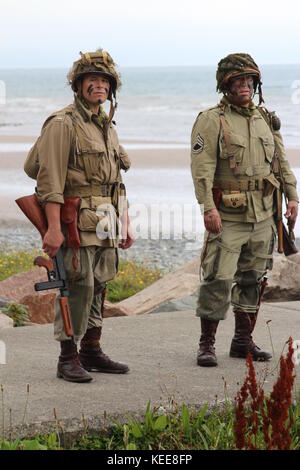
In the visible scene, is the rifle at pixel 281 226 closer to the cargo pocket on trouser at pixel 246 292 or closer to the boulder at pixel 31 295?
the cargo pocket on trouser at pixel 246 292

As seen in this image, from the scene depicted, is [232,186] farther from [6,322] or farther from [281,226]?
[6,322]

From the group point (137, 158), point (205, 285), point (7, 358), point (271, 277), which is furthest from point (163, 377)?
point (137, 158)

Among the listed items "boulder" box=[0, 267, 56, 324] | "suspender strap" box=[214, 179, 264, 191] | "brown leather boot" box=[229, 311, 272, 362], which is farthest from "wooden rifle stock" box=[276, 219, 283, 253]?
"boulder" box=[0, 267, 56, 324]

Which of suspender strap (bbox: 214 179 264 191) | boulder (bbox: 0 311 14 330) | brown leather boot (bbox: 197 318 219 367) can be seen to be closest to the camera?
suspender strap (bbox: 214 179 264 191)

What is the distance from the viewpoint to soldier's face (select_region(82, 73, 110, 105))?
17.2 feet

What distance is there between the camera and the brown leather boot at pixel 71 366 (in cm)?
539

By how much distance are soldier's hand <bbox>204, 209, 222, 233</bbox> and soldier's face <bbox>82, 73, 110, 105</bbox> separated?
3.21 ft

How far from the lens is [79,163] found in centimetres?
523

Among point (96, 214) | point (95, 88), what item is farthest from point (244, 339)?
point (95, 88)

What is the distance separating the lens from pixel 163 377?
18.4 ft

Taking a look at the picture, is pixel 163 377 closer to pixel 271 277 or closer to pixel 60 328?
pixel 60 328

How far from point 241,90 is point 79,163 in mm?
1205

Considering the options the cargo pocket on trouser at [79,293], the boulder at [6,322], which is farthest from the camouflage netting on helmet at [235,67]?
the boulder at [6,322]

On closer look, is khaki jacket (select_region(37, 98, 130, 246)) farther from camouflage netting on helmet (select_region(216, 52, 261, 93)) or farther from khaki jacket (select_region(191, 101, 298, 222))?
camouflage netting on helmet (select_region(216, 52, 261, 93))
